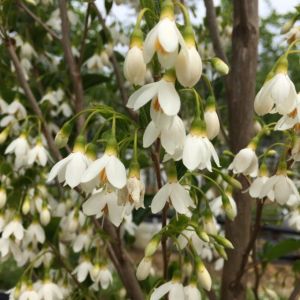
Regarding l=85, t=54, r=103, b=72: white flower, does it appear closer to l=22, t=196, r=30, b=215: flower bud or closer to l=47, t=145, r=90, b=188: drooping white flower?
l=22, t=196, r=30, b=215: flower bud

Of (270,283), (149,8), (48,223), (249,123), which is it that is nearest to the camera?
(149,8)

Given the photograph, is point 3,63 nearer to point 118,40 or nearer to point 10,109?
point 10,109

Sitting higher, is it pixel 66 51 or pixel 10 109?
pixel 66 51

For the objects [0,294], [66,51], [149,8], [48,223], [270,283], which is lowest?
[270,283]

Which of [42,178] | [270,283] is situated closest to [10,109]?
[42,178]

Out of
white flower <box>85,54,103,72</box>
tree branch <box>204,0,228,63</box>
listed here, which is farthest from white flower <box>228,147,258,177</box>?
white flower <box>85,54,103,72</box>

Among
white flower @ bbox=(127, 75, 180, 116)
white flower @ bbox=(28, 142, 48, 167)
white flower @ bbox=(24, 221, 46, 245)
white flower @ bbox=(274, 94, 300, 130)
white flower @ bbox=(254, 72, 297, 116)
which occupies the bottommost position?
white flower @ bbox=(24, 221, 46, 245)

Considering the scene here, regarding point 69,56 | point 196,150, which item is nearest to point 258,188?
point 196,150

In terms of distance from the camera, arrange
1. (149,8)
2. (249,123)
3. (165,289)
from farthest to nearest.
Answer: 1. (249,123)
2. (165,289)
3. (149,8)

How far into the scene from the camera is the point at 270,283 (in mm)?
4551

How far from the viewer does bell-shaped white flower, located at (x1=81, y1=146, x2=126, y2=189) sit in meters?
0.75

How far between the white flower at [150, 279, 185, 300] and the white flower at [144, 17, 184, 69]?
0.45 m

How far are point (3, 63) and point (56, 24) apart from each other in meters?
0.34

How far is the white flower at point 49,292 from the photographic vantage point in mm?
1360
